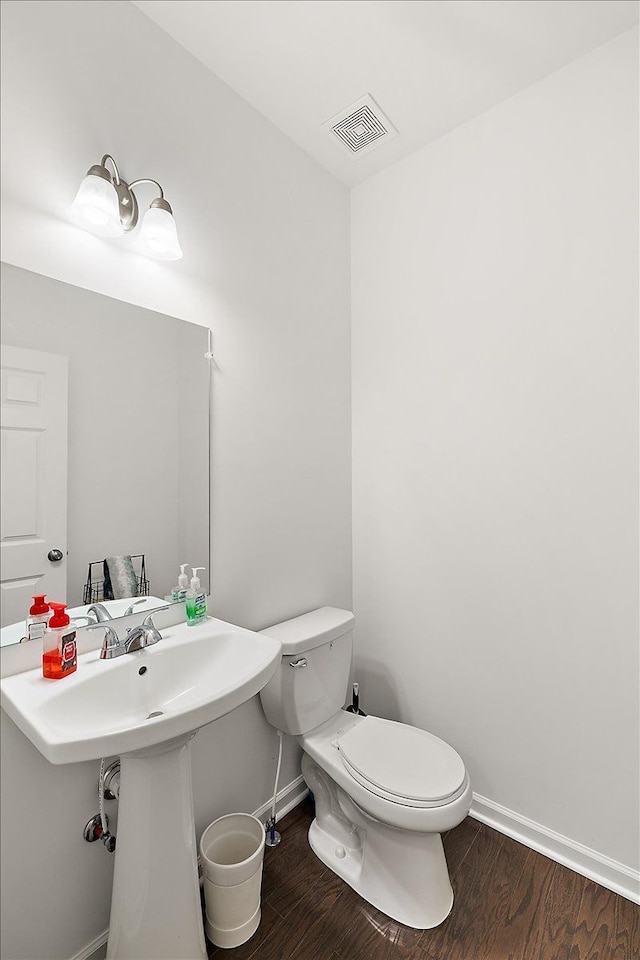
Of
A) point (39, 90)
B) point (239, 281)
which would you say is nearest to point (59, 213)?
point (39, 90)

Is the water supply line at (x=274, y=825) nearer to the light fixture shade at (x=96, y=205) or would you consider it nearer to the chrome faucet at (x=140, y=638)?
the chrome faucet at (x=140, y=638)

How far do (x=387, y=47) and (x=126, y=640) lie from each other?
6.34ft

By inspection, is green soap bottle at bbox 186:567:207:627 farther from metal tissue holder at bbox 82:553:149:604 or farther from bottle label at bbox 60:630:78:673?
bottle label at bbox 60:630:78:673

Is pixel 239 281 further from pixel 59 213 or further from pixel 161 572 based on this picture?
pixel 161 572

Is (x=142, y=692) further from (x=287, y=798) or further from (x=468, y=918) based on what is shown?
(x=468, y=918)

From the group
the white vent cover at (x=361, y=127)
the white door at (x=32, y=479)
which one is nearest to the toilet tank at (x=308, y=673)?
the white door at (x=32, y=479)

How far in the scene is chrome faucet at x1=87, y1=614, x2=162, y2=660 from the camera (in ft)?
3.99

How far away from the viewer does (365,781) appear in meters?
1.41

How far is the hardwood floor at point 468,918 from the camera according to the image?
1.29 meters

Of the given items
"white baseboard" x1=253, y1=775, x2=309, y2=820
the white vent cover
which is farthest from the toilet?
the white vent cover

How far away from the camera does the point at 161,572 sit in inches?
56.1

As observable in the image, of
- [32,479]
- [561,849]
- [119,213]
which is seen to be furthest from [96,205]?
[561,849]

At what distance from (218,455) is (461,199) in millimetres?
1350

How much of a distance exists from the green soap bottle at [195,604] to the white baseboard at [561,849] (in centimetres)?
127
